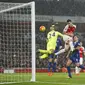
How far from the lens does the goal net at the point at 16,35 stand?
8.88 meters

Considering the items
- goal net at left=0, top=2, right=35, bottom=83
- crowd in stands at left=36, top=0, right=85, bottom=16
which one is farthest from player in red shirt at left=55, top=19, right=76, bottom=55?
crowd in stands at left=36, top=0, right=85, bottom=16

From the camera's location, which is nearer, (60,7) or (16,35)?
(16,35)

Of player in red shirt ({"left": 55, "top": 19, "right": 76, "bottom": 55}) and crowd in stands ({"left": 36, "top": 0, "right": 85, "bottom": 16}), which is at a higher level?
crowd in stands ({"left": 36, "top": 0, "right": 85, "bottom": 16})

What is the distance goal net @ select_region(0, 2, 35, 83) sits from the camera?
8883mm

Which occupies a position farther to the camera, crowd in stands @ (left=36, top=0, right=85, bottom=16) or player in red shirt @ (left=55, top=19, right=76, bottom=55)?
crowd in stands @ (left=36, top=0, right=85, bottom=16)

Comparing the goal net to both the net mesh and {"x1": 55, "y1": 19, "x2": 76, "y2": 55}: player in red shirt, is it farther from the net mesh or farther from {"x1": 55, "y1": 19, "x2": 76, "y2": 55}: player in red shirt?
{"x1": 55, "y1": 19, "x2": 76, "y2": 55}: player in red shirt

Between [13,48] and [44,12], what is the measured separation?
67.2 ft

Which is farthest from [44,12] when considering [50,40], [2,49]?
[2,49]

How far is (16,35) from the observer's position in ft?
30.5

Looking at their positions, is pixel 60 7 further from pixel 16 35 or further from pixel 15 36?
pixel 16 35

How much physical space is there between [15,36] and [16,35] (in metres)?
0.20

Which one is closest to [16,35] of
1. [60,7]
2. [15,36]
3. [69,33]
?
[15,36]

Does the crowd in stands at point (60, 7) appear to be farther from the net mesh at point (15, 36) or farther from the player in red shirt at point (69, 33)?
the net mesh at point (15, 36)

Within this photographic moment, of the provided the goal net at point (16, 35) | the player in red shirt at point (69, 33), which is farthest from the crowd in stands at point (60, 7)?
the goal net at point (16, 35)
